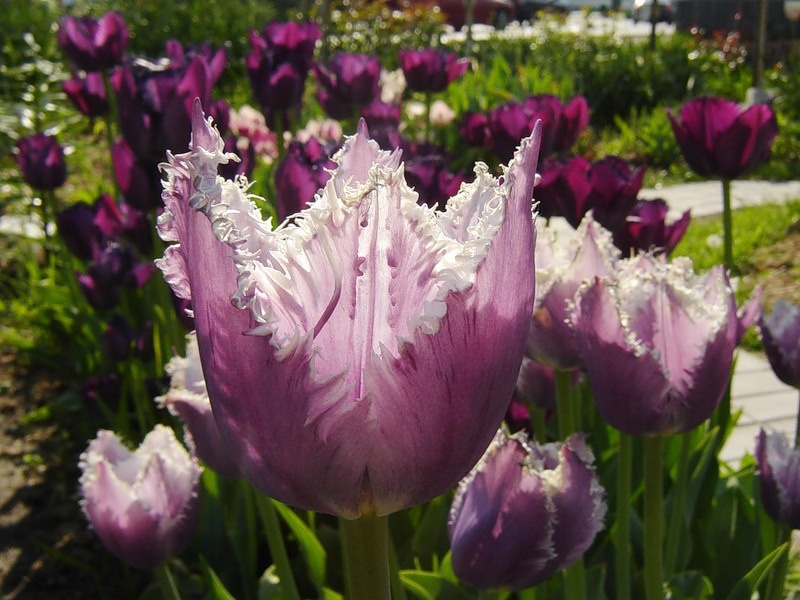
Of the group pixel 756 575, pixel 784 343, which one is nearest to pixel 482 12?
pixel 784 343

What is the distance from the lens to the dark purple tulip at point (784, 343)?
1293 mm

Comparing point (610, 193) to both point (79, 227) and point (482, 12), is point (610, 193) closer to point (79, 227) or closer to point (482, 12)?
point (79, 227)

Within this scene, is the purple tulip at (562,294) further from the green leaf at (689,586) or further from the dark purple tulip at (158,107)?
the dark purple tulip at (158,107)

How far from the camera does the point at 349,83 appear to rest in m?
2.74

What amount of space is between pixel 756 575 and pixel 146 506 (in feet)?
2.82

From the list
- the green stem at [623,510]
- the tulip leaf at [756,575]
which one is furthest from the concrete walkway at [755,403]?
the green stem at [623,510]

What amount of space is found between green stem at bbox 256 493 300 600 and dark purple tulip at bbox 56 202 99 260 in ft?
4.67

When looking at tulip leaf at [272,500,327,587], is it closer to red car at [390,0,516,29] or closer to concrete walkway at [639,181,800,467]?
concrete walkway at [639,181,800,467]

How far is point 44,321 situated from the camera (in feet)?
10.4

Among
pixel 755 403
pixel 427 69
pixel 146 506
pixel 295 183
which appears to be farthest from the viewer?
pixel 427 69

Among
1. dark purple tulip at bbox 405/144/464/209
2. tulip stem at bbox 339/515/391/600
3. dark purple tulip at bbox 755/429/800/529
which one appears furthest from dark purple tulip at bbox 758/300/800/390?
tulip stem at bbox 339/515/391/600

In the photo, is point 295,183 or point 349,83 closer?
point 295,183

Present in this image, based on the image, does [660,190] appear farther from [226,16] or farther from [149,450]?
[226,16]

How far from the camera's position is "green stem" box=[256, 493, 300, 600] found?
1.12 metres
